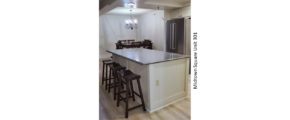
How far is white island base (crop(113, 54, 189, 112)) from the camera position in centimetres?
284

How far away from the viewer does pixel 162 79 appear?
2.96 metres

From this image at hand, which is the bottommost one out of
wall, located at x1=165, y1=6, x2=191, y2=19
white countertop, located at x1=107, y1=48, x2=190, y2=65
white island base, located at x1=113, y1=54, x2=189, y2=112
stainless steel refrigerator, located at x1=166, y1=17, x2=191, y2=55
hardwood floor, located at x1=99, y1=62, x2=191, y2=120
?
hardwood floor, located at x1=99, y1=62, x2=191, y2=120

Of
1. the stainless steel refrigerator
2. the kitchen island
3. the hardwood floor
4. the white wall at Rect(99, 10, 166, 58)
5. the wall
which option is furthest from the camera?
the white wall at Rect(99, 10, 166, 58)

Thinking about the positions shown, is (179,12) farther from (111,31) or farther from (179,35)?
(111,31)

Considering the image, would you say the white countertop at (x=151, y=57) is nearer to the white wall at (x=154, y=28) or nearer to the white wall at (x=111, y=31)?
the white wall at (x=154, y=28)

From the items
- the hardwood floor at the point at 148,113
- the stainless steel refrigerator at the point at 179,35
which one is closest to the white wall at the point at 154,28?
the stainless steel refrigerator at the point at 179,35

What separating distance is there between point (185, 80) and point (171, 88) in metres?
0.37

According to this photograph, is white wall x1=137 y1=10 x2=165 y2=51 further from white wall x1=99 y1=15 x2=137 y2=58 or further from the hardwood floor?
the hardwood floor

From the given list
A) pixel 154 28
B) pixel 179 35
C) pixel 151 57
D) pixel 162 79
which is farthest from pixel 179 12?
pixel 162 79

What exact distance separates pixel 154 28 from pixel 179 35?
9.45 feet

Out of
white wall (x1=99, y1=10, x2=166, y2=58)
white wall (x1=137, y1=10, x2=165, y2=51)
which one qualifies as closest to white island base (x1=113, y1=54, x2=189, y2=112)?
white wall (x1=137, y1=10, x2=165, y2=51)
